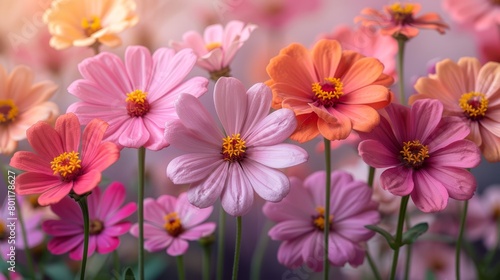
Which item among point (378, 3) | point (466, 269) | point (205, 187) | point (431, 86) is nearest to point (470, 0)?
point (378, 3)

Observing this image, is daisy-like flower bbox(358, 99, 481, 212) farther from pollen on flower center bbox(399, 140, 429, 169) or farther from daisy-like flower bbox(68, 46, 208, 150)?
daisy-like flower bbox(68, 46, 208, 150)

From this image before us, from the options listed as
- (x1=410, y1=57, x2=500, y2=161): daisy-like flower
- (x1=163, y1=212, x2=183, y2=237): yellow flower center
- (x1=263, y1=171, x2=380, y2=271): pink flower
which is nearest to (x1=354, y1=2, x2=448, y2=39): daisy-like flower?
(x1=410, y1=57, x2=500, y2=161): daisy-like flower

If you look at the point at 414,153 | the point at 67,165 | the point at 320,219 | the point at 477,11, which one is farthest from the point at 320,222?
the point at 477,11

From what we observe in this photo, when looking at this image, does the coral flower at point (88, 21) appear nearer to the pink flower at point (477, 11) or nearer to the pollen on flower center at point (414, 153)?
the pollen on flower center at point (414, 153)

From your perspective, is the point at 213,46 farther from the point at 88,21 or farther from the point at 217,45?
the point at 88,21

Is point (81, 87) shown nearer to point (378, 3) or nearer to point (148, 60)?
point (148, 60)

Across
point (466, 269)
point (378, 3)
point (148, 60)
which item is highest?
point (378, 3)

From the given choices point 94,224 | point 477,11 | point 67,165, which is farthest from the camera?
point 477,11

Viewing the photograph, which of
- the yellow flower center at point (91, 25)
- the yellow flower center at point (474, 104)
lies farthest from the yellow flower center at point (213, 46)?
the yellow flower center at point (474, 104)
